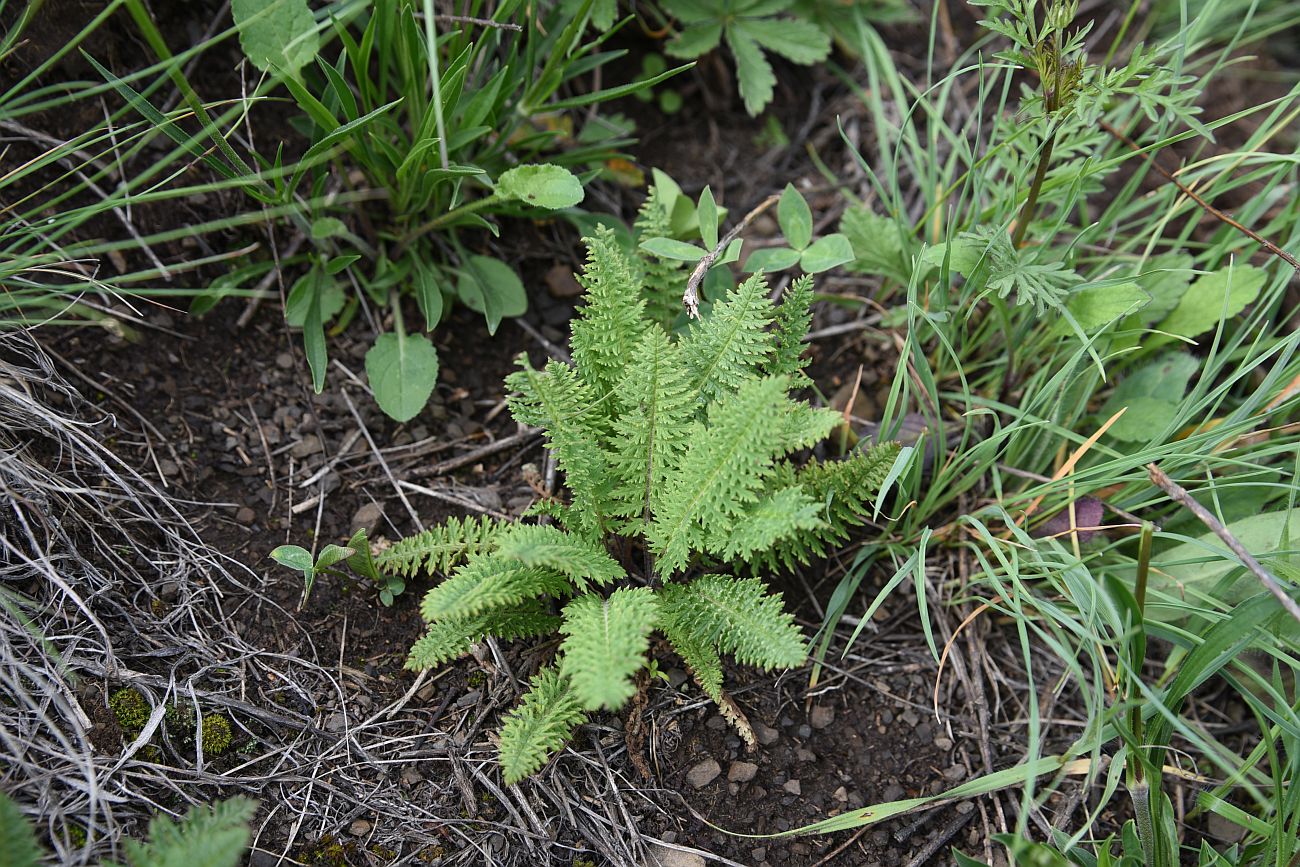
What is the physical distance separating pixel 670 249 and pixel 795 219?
38 cm

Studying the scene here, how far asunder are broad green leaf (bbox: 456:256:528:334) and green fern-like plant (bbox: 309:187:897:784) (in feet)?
1.27

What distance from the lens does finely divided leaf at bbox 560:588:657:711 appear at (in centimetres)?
153

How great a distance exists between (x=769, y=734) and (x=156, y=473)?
1.53 m

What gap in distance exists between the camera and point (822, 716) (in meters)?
2.09

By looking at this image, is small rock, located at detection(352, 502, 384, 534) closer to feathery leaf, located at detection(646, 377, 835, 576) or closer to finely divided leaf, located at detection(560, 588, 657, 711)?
finely divided leaf, located at detection(560, 588, 657, 711)

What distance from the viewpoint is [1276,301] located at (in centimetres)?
222

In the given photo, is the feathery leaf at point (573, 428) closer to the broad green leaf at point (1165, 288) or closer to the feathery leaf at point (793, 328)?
the feathery leaf at point (793, 328)

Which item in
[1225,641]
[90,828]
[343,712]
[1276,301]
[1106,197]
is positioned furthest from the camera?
[1106,197]

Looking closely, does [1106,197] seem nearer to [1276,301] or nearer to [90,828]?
[1276,301]

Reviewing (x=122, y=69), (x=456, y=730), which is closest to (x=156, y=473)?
(x=456, y=730)

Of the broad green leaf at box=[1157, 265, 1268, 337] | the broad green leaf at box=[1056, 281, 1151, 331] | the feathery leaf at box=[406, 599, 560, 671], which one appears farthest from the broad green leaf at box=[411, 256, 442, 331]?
the broad green leaf at box=[1157, 265, 1268, 337]

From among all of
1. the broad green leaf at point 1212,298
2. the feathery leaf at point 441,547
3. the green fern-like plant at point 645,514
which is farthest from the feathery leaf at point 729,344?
the broad green leaf at point 1212,298

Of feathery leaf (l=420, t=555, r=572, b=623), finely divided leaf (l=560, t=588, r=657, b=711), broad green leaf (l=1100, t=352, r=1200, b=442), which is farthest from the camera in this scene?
broad green leaf (l=1100, t=352, r=1200, b=442)

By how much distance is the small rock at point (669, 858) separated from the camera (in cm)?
184
